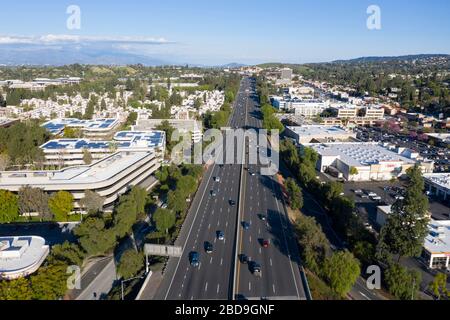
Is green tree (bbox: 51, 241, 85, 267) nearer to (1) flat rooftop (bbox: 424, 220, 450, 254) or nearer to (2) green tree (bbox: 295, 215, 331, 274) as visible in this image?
(2) green tree (bbox: 295, 215, 331, 274)

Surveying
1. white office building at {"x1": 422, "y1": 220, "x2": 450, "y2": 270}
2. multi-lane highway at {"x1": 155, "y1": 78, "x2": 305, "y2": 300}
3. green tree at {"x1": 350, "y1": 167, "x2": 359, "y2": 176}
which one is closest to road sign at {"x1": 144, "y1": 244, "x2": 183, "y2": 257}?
multi-lane highway at {"x1": 155, "y1": 78, "x2": 305, "y2": 300}

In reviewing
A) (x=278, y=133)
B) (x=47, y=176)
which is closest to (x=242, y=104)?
(x=278, y=133)

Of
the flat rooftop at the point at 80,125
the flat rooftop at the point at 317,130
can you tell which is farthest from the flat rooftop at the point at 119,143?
the flat rooftop at the point at 317,130

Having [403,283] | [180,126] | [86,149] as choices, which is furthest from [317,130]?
[403,283]

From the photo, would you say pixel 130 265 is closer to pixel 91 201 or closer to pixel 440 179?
pixel 91 201
